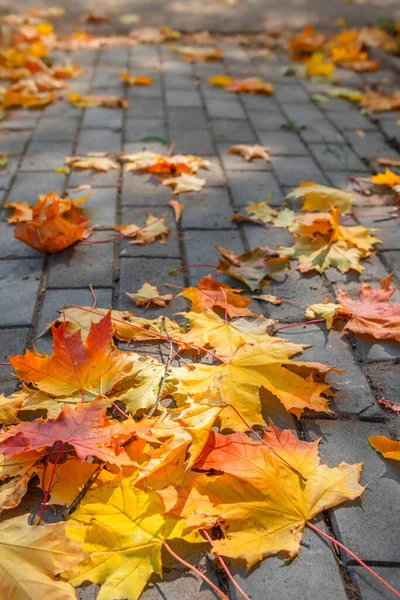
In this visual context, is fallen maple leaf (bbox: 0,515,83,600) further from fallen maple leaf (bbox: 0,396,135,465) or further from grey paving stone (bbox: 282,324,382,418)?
grey paving stone (bbox: 282,324,382,418)

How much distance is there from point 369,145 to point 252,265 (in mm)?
1643

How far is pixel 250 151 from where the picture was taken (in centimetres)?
327

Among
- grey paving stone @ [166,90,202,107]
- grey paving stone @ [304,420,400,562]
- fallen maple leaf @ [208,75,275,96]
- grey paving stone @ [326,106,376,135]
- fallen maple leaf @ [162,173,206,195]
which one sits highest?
fallen maple leaf @ [208,75,275,96]

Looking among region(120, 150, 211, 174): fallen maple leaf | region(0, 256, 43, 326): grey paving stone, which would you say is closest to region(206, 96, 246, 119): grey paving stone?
region(120, 150, 211, 174): fallen maple leaf

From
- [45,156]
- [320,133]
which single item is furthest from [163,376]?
[320,133]

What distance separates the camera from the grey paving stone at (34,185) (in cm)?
285

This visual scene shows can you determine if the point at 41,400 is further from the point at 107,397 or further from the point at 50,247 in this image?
the point at 50,247

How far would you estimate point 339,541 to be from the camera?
1.35m

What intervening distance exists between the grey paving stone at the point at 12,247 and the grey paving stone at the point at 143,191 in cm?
56

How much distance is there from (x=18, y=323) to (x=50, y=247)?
0.49 metres

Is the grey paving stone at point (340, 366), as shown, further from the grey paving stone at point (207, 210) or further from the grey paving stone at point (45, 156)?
the grey paving stone at point (45, 156)

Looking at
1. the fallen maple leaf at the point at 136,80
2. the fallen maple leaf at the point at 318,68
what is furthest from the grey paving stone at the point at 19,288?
the fallen maple leaf at the point at 318,68

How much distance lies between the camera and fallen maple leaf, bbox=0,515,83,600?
1176 mm

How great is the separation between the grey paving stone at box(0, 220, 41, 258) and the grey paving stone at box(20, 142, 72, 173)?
60cm
